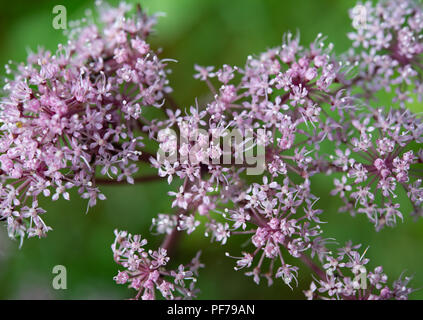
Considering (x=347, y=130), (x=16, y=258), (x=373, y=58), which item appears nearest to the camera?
(x=347, y=130)

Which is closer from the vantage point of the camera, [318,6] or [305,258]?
[305,258]

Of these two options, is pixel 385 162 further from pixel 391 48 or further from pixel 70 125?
pixel 70 125

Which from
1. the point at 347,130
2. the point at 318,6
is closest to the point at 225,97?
the point at 347,130

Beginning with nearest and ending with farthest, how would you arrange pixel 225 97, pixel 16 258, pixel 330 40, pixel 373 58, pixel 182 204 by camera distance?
pixel 182 204
pixel 225 97
pixel 373 58
pixel 330 40
pixel 16 258

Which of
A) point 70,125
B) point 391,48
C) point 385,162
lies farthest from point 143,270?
point 391,48

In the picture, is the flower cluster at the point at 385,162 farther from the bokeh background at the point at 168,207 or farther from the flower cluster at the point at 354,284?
the bokeh background at the point at 168,207

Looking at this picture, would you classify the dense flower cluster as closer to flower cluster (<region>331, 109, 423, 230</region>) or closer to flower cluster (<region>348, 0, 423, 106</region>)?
flower cluster (<region>331, 109, 423, 230</region>)

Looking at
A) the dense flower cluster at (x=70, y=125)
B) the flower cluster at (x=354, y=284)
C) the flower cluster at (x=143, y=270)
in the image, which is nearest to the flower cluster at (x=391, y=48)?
the flower cluster at (x=354, y=284)
